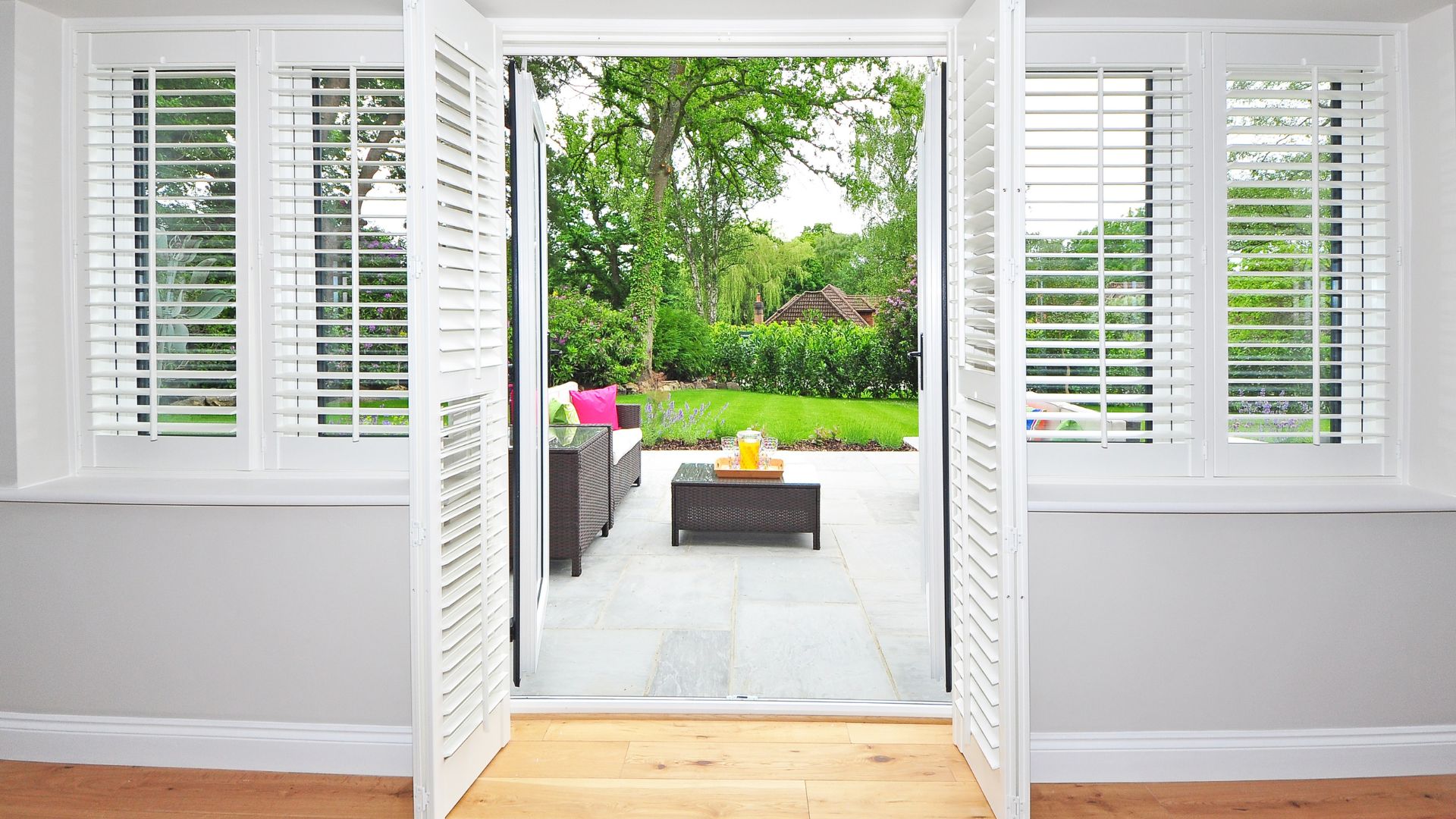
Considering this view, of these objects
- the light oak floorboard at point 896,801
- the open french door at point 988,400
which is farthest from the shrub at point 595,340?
the light oak floorboard at point 896,801

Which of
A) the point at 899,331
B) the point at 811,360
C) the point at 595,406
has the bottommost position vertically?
the point at 595,406

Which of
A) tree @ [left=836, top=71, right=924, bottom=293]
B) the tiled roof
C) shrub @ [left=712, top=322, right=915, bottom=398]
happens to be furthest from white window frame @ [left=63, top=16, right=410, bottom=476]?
the tiled roof

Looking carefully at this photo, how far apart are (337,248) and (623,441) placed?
11.1 feet

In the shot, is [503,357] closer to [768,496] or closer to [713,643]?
[713,643]

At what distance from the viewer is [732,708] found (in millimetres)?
2506

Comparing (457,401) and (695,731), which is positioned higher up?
(457,401)

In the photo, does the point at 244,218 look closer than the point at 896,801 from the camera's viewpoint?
No

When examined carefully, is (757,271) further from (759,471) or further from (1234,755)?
(1234,755)

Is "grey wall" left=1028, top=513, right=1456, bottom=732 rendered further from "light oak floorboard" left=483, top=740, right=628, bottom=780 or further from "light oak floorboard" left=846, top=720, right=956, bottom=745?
"light oak floorboard" left=483, top=740, right=628, bottom=780

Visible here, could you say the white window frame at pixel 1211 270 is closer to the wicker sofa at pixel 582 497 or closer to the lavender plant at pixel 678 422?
the wicker sofa at pixel 582 497

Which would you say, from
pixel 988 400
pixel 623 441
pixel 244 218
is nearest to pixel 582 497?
pixel 623 441

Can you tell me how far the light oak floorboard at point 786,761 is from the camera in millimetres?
2166

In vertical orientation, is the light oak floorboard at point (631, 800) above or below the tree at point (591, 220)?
below

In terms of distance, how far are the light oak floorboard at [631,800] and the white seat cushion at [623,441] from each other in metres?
3.05
